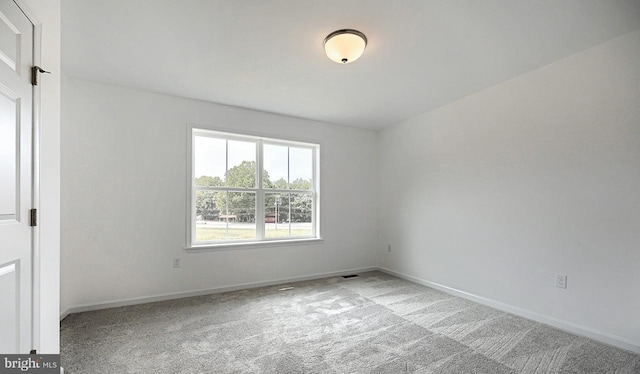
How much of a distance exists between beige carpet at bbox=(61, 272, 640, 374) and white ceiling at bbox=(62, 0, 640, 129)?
98.1 inches

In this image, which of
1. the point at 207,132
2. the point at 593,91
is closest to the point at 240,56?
the point at 207,132

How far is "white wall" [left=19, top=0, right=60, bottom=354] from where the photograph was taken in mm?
1607

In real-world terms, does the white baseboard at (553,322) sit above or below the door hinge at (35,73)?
below

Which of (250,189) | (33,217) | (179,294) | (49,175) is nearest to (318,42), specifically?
(49,175)

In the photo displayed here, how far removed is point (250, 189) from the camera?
413 centimetres

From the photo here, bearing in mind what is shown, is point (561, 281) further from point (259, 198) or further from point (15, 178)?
point (15, 178)

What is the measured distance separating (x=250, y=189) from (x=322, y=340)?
2342 millimetres

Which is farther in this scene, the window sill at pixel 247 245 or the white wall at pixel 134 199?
the window sill at pixel 247 245

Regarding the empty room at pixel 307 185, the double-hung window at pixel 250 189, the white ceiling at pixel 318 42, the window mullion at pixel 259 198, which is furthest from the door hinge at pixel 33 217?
the window mullion at pixel 259 198

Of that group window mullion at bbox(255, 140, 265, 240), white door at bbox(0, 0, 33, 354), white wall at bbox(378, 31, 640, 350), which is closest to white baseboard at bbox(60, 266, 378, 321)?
window mullion at bbox(255, 140, 265, 240)

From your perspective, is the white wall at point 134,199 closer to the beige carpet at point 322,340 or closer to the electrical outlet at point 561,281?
the beige carpet at point 322,340

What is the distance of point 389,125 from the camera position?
481 centimetres

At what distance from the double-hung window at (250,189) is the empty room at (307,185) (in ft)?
0.10

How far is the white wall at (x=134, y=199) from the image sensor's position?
306 cm
